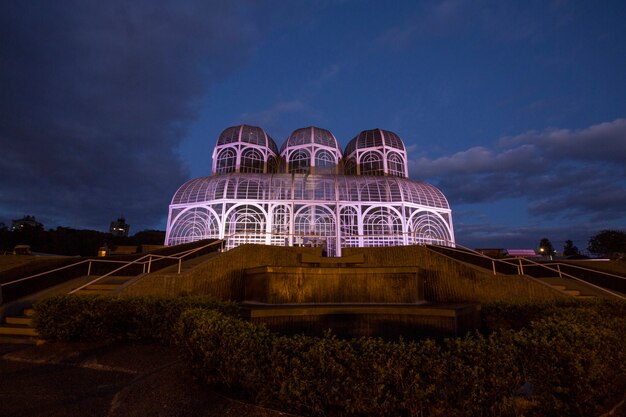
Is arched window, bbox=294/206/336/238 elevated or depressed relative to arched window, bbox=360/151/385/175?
depressed

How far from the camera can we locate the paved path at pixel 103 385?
3496 millimetres

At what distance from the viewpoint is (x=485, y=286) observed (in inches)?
400

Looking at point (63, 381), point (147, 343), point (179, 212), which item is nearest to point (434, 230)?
point (179, 212)

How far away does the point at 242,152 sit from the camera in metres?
27.5

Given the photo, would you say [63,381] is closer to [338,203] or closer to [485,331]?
[485,331]

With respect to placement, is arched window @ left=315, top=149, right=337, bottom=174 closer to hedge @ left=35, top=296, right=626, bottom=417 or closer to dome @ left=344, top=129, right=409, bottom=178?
dome @ left=344, top=129, right=409, bottom=178

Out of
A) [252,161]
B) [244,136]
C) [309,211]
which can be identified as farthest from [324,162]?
[309,211]

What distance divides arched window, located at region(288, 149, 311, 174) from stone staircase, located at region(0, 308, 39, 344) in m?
21.2

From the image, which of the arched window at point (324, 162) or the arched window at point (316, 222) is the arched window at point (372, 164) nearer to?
the arched window at point (324, 162)

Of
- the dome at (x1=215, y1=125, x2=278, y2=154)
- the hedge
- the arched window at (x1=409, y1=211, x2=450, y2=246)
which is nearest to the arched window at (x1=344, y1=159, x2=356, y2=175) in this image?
the dome at (x1=215, y1=125, x2=278, y2=154)

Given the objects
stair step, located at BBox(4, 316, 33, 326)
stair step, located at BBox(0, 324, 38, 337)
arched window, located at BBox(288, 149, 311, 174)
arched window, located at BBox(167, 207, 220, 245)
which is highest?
arched window, located at BBox(288, 149, 311, 174)

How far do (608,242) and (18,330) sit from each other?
5103 cm

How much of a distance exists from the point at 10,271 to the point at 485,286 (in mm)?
14737

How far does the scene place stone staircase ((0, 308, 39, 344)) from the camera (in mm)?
6828
